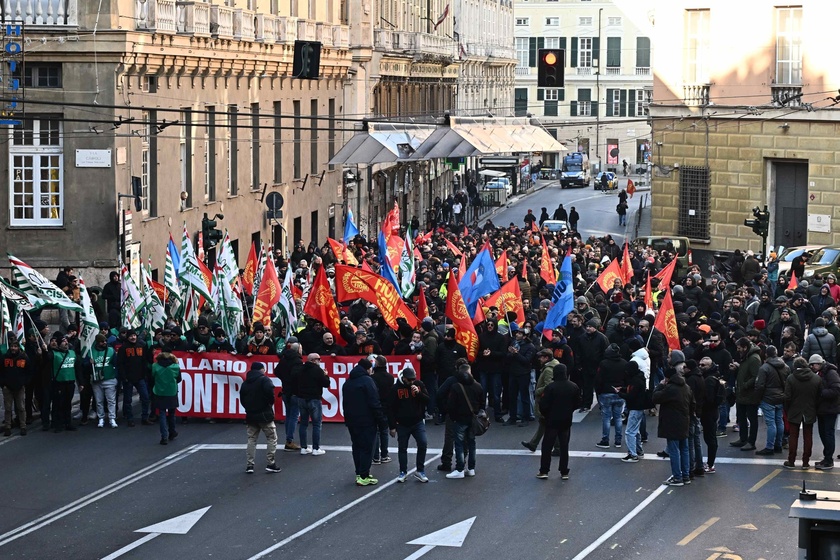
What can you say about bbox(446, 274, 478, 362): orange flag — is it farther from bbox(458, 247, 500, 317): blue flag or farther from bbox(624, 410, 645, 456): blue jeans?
bbox(458, 247, 500, 317): blue flag

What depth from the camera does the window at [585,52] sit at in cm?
11206

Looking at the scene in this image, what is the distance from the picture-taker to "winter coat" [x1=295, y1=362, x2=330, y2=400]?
2027 centimetres

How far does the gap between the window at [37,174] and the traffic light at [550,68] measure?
32.7 ft

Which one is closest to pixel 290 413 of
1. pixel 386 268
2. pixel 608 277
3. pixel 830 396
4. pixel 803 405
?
pixel 803 405

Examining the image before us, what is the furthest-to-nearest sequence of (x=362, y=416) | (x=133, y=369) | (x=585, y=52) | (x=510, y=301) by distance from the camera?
(x=585, y=52), (x=510, y=301), (x=133, y=369), (x=362, y=416)

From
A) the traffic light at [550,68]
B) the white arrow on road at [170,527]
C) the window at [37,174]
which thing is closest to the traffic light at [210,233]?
the window at [37,174]

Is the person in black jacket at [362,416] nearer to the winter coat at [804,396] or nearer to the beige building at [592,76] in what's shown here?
the winter coat at [804,396]

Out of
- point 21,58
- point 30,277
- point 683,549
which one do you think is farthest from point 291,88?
point 683,549

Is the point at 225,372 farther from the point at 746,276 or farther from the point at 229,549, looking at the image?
the point at 746,276

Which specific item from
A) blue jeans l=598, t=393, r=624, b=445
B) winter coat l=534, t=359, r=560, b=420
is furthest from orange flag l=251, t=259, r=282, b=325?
blue jeans l=598, t=393, r=624, b=445

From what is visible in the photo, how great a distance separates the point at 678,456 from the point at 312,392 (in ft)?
15.8

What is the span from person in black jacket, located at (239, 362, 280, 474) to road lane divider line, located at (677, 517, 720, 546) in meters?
5.48

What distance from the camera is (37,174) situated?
32.5 meters

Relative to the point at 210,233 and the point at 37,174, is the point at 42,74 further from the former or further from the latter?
the point at 210,233
